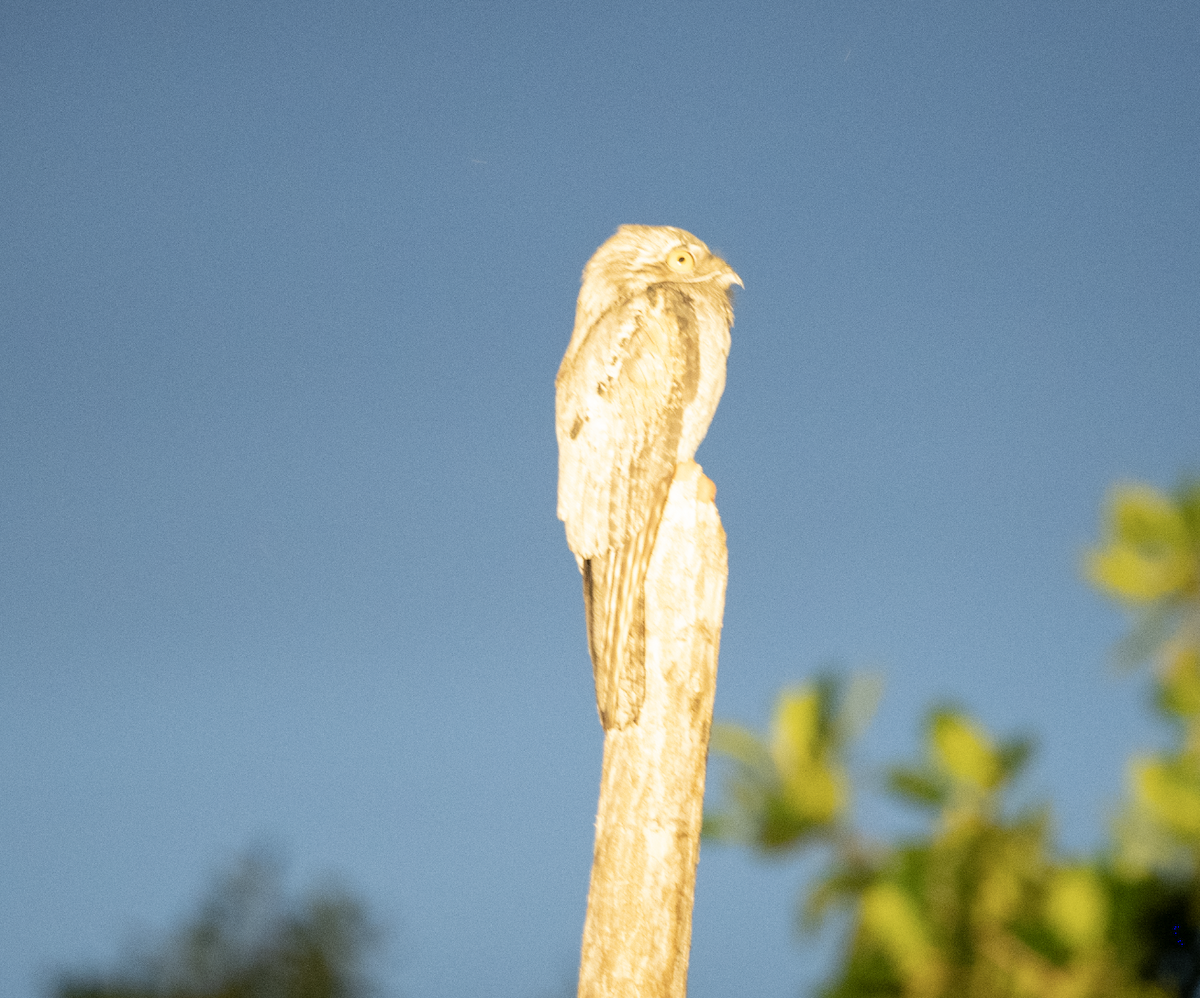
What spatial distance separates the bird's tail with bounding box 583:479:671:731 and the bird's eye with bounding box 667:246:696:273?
47.5 inches

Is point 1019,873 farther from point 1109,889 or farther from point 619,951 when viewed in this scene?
point 619,951

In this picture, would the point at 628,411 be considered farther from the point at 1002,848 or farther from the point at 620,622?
the point at 1002,848

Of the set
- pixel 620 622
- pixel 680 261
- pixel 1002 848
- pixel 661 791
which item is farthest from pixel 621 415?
pixel 1002 848

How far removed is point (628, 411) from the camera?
15.0ft

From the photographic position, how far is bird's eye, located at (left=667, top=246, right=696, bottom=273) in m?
5.19

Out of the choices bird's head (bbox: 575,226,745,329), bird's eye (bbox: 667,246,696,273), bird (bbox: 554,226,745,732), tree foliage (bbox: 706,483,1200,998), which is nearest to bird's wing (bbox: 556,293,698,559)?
bird (bbox: 554,226,745,732)

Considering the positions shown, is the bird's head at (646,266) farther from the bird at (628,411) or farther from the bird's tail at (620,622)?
the bird's tail at (620,622)

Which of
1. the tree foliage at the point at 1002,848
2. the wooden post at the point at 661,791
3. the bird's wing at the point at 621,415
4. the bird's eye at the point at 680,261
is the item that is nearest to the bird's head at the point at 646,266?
the bird's eye at the point at 680,261

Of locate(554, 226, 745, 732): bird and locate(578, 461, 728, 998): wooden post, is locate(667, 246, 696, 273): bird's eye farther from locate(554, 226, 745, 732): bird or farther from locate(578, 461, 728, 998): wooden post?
locate(578, 461, 728, 998): wooden post

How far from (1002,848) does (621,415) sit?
132 inches

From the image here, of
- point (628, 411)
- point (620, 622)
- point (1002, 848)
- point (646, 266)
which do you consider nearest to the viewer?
point (1002, 848)

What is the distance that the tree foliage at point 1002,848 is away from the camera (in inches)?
46.1

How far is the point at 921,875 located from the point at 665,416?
340 centimetres

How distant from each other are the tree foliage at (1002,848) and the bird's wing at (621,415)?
9.38 feet
